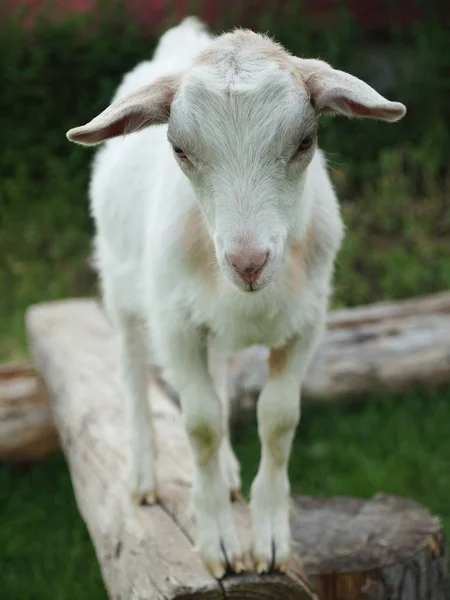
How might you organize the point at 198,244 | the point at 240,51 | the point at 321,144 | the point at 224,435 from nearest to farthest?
the point at 240,51 → the point at 198,244 → the point at 224,435 → the point at 321,144

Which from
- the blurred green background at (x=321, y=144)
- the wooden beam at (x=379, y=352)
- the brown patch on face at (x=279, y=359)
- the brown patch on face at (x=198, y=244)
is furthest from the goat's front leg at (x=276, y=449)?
the blurred green background at (x=321, y=144)

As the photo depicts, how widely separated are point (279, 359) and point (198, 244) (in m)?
0.52

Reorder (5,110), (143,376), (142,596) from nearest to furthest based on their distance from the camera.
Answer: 1. (142,596)
2. (143,376)
3. (5,110)

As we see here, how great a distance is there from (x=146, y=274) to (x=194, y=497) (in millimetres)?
790

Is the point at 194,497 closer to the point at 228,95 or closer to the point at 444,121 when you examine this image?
the point at 228,95

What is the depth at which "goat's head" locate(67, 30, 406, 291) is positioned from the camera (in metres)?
2.75

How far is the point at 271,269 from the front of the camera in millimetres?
2779

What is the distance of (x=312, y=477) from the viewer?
5.48m

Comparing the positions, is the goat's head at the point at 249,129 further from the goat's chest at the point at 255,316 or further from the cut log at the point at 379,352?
the cut log at the point at 379,352

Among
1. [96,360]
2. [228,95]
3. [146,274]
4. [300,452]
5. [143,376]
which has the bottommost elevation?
[300,452]

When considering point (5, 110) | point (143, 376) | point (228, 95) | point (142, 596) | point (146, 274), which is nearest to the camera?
point (228, 95)

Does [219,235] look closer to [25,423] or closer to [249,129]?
[249,129]

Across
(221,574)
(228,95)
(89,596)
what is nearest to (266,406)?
(221,574)

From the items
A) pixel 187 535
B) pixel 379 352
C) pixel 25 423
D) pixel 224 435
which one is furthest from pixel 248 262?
pixel 379 352
